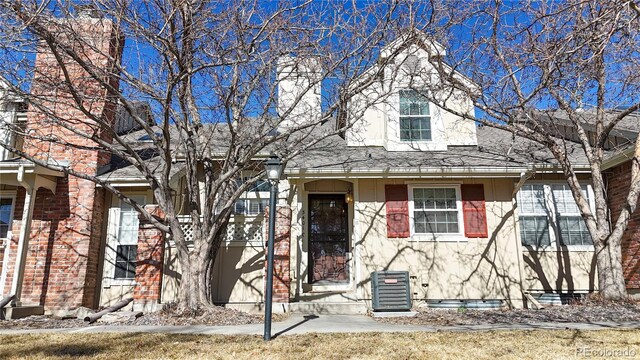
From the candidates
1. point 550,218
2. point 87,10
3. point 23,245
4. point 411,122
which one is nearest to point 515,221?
point 550,218

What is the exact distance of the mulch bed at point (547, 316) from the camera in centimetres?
698

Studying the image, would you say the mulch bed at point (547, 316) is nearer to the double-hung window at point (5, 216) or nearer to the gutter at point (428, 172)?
the gutter at point (428, 172)

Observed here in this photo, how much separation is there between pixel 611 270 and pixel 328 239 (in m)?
5.70

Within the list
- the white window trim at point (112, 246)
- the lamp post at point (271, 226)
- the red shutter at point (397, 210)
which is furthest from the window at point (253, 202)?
the lamp post at point (271, 226)

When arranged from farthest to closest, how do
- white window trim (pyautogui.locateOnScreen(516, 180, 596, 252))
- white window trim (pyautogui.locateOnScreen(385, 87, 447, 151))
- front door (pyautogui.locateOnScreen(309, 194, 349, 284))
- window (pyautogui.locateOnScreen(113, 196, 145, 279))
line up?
white window trim (pyautogui.locateOnScreen(385, 87, 447, 151)) → front door (pyautogui.locateOnScreen(309, 194, 349, 284)) → white window trim (pyautogui.locateOnScreen(516, 180, 596, 252)) → window (pyautogui.locateOnScreen(113, 196, 145, 279))

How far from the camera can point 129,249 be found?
388 inches

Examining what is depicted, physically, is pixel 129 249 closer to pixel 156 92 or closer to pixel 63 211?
pixel 63 211

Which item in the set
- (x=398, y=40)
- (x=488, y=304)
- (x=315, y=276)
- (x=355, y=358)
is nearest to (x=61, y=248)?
(x=315, y=276)

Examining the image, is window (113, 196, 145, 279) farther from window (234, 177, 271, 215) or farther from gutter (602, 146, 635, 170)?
gutter (602, 146, 635, 170)

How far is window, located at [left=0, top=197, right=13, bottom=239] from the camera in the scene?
31.2 feet

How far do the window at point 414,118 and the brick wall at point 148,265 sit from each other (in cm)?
617

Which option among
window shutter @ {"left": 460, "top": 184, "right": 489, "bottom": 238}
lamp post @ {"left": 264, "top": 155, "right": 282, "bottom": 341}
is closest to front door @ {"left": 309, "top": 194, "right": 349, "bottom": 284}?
window shutter @ {"left": 460, "top": 184, "right": 489, "bottom": 238}

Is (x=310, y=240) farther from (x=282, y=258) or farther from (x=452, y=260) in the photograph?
(x=452, y=260)

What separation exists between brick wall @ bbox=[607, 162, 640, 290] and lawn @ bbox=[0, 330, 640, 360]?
473 centimetres
